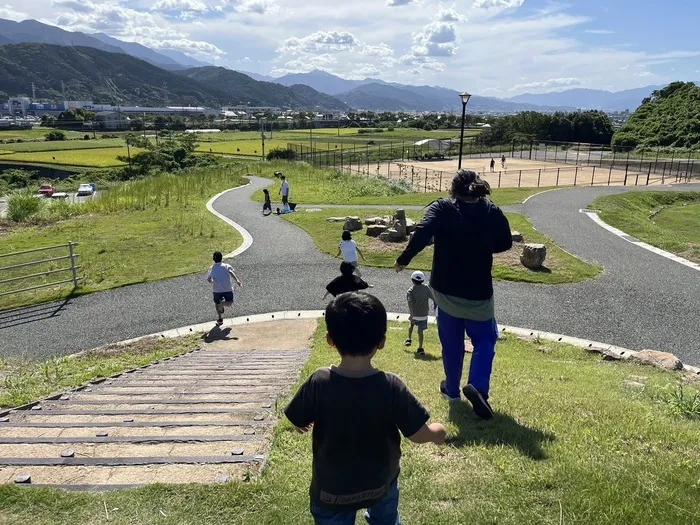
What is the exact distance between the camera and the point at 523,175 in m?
41.2

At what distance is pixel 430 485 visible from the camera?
290 centimetres

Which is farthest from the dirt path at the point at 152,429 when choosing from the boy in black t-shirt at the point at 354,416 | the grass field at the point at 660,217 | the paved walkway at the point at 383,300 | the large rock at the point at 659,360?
the grass field at the point at 660,217

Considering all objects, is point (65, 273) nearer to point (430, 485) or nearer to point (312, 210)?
point (312, 210)

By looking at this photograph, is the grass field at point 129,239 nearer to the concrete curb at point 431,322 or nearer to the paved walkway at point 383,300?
the paved walkway at point 383,300

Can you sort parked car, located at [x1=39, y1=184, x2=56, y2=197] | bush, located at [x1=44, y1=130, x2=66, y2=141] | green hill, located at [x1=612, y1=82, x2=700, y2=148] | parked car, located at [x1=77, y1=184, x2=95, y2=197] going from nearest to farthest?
1. parked car, located at [x1=77, y1=184, x2=95, y2=197]
2. parked car, located at [x1=39, y1=184, x2=56, y2=197]
3. green hill, located at [x1=612, y1=82, x2=700, y2=148]
4. bush, located at [x1=44, y1=130, x2=66, y2=141]

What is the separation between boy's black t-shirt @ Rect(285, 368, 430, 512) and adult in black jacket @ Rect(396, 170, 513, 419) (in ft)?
5.86

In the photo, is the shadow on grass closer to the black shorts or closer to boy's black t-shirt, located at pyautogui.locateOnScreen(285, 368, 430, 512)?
boy's black t-shirt, located at pyautogui.locateOnScreen(285, 368, 430, 512)

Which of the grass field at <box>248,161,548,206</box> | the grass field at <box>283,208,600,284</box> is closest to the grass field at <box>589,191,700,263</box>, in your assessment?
the grass field at <box>283,208,600,284</box>

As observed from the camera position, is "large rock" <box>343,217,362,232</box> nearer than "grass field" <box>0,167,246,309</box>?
No

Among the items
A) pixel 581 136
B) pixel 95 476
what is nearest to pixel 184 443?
pixel 95 476

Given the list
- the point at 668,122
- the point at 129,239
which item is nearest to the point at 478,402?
the point at 129,239

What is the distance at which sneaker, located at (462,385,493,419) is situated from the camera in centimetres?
373

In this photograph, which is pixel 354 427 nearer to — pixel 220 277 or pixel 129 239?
pixel 220 277

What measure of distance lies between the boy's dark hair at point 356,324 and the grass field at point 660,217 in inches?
608
